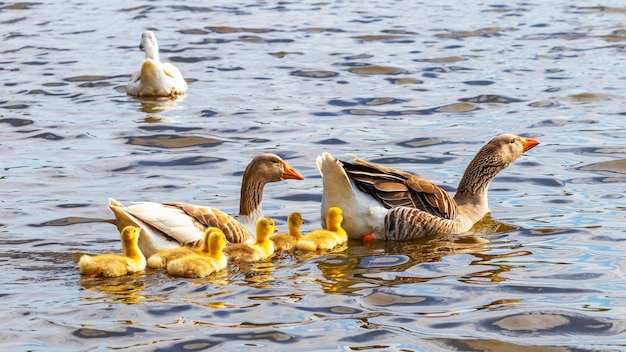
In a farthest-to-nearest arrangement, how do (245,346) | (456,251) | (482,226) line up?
1. (482,226)
2. (456,251)
3. (245,346)

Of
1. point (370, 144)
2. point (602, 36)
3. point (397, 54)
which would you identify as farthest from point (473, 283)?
point (602, 36)

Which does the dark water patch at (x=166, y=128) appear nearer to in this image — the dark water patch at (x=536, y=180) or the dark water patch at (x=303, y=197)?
the dark water patch at (x=303, y=197)

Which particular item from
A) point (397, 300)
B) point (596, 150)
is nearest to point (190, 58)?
point (596, 150)

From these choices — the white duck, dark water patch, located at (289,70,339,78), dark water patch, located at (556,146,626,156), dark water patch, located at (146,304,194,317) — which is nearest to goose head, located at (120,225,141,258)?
dark water patch, located at (146,304,194,317)

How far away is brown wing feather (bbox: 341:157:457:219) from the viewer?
10516 mm

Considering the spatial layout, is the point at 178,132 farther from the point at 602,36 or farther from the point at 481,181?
the point at 602,36

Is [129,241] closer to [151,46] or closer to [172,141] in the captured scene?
[172,141]

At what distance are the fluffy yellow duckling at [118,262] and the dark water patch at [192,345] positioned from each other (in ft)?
5.37

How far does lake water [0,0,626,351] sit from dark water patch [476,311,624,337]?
20 millimetres

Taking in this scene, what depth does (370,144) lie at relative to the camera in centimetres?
1488

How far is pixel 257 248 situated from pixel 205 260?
0.77 meters

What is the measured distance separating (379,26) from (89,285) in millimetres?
17674

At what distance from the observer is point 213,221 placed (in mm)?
9758

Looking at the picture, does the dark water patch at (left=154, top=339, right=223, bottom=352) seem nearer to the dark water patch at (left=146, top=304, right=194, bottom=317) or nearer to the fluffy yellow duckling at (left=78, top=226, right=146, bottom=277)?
the dark water patch at (left=146, top=304, right=194, bottom=317)
